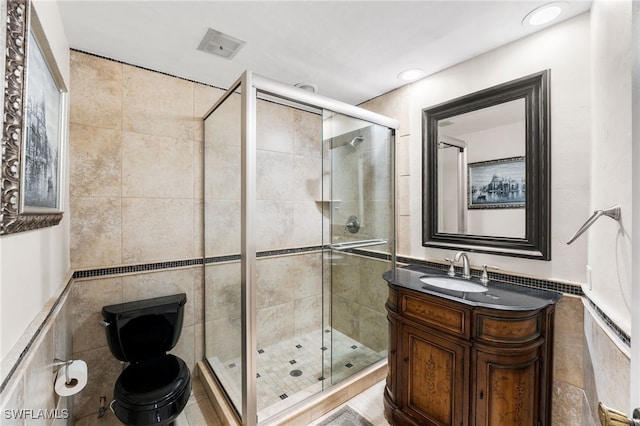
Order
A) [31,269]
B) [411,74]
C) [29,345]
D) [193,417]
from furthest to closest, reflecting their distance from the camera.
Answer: [411,74] → [193,417] → [31,269] → [29,345]

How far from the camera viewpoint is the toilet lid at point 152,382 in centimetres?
142

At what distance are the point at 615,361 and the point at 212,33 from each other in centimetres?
241

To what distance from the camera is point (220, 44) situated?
172 centimetres

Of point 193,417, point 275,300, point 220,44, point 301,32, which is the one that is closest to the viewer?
point 301,32

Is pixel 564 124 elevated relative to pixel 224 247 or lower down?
elevated

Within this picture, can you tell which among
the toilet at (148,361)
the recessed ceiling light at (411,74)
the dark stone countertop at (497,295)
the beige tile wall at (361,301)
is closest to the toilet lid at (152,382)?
the toilet at (148,361)

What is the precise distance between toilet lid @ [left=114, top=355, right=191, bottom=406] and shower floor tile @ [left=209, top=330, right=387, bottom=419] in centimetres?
32

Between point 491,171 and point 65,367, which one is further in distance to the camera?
point 491,171

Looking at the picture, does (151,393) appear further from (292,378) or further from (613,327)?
(613,327)

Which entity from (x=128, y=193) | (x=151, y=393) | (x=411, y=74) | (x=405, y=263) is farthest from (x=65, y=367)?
(x=411, y=74)

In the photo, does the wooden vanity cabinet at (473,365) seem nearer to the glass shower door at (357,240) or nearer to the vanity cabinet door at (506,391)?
the vanity cabinet door at (506,391)

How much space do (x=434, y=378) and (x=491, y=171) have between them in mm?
1312

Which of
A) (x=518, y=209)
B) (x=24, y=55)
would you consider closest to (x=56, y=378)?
(x=24, y=55)

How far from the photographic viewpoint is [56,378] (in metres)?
1.17
